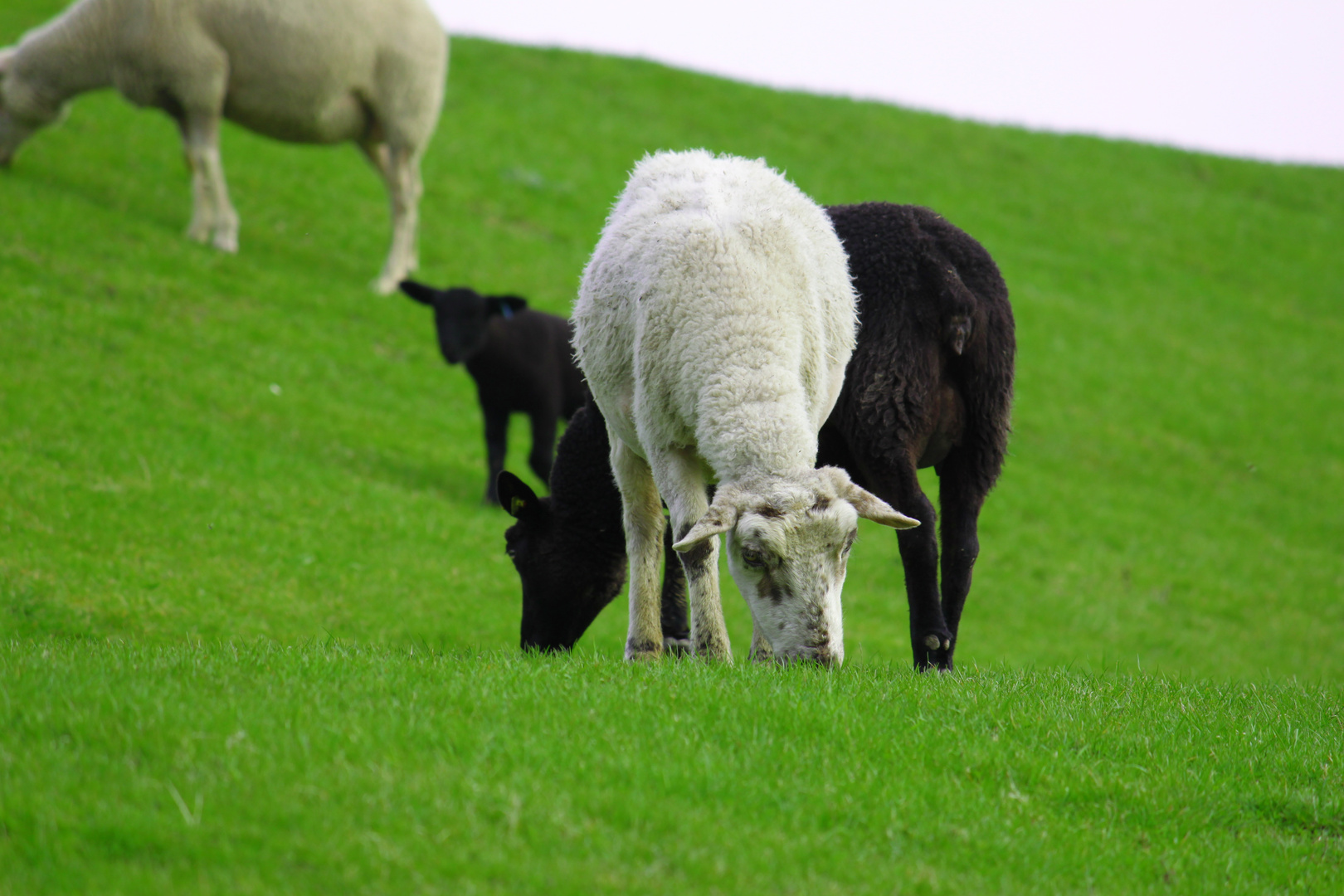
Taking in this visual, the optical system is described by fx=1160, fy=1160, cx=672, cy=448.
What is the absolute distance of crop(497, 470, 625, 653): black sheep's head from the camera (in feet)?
26.1

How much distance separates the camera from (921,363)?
6.51 meters

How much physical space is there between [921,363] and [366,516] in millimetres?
7835

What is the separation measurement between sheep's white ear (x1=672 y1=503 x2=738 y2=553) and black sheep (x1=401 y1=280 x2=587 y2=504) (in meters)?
9.11

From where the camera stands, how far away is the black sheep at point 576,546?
7.89 m

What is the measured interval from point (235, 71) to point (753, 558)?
49.2 ft

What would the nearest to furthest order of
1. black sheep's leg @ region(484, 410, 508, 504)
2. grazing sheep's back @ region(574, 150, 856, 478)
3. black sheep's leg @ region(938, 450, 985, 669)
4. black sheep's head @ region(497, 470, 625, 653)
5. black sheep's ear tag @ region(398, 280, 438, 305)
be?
grazing sheep's back @ region(574, 150, 856, 478)
black sheep's leg @ region(938, 450, 985, 669)
black sheep's head @ region(497, 470, 625, 653)
black sheep's leg @ region(484, 410, 508, 504)
black sheep's ear tag @ region(398, 280, 438, 305)

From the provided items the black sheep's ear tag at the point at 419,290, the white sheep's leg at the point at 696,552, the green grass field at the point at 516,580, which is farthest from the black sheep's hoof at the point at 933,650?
the black sheep's ear tag at the point at 419,290

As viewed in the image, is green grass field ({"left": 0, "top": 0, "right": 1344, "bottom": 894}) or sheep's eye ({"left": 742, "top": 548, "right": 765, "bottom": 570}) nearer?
green grass field ({"left": 0, "top": 0, "right": 1344, "bottom": 894})

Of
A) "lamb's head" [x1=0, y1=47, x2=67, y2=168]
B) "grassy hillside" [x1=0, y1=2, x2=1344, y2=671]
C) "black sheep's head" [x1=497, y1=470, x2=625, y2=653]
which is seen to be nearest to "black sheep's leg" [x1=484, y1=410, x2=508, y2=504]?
"grassy hillside" [x1=0, y1=2, x2=1344, y2=671]

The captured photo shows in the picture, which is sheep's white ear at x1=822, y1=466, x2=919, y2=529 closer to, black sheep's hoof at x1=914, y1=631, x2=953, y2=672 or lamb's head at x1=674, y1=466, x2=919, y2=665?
lamb's head at x1=674, y1=466, x2=919, y2=665

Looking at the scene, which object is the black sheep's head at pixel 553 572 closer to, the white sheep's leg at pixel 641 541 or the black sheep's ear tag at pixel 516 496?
the black sheep's ear tag at pixel 516 496

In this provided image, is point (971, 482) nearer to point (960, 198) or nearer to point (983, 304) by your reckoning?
point (983, 304)

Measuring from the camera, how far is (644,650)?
6434 millimetres

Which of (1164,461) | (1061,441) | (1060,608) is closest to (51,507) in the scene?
(1060,608)
